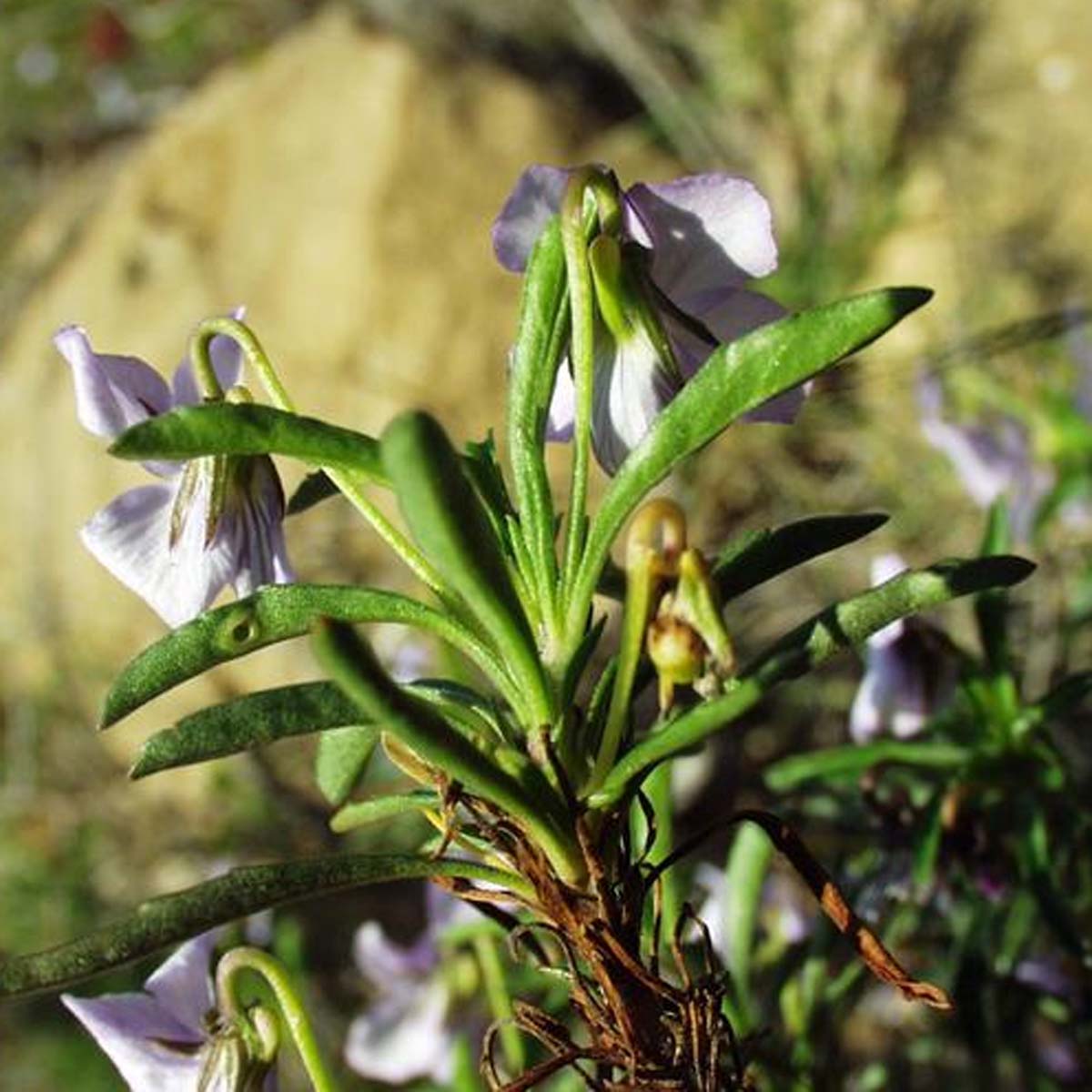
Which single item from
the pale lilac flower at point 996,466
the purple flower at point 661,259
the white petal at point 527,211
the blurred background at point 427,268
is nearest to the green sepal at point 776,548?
the purple flower at point 661,259

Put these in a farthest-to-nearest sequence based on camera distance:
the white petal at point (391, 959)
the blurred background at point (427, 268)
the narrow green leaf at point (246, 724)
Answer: the blurred background at point (427, 268) → the white petal at point (391, 959) → the narrow green leaf at point (246, 724)

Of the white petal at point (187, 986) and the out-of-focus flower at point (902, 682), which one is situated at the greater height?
the white petal at point (187, 986)

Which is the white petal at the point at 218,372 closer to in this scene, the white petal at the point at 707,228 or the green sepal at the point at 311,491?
the green sepal at the point at 311,491

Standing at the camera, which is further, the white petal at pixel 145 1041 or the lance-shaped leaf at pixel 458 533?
the white petal at pixel 145 1041

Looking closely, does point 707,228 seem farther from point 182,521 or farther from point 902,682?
point 902,682

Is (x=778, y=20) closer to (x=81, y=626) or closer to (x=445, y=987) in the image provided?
(x=81, y=626)

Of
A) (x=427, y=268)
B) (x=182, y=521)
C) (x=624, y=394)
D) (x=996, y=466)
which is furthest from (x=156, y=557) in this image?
(x=427, y=268)
